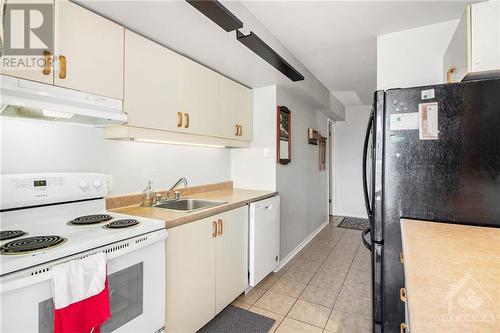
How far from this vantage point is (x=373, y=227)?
1.52 metres

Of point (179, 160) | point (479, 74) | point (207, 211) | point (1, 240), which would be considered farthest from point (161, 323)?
point (479, 74)

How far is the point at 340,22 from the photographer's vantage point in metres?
2.01

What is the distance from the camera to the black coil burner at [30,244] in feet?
3.10

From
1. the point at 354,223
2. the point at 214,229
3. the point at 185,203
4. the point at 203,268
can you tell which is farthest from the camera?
the point at 354,223

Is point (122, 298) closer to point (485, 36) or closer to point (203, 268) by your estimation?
point (203, 268)

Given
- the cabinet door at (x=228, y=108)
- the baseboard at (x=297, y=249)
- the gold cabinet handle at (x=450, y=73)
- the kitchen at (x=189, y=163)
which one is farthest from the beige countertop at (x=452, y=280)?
the baseboard at (x=297, y=249)

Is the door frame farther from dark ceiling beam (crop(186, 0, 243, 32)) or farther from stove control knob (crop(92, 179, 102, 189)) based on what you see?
stove control knob (crop(92, 179, 102, 189))

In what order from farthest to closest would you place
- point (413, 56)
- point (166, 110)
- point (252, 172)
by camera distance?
1. point (252, 172)
2. point (413, 56)
3. point (166, 110)

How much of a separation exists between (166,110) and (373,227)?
1.65 metres

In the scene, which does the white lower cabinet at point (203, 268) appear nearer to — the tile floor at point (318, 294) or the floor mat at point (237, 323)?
the floor mat at point (237, 323)

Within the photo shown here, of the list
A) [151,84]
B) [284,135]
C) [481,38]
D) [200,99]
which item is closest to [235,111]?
[200,99]

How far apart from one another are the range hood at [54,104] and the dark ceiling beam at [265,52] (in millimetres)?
937

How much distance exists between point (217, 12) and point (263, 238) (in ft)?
6.40

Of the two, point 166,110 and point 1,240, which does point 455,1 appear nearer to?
point 166,110
